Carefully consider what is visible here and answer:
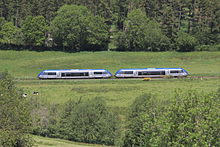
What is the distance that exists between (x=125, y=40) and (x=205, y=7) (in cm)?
2504

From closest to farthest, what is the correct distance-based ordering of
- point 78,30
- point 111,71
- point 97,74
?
point 97,74
point 111,71
point 78,30

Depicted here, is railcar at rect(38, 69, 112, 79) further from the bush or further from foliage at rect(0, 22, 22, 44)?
the bush

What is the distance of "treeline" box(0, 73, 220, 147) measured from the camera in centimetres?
2670

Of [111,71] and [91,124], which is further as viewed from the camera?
[111,71]

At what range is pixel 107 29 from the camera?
110250mm

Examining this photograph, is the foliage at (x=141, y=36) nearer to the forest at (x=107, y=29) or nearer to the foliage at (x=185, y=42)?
the forest at (x=107, y=29)

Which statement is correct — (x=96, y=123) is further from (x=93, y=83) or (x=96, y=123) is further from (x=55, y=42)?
(x=55, y=42)

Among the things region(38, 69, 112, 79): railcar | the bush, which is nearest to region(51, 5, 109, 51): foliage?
the bush

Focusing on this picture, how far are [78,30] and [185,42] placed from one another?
93.8ft

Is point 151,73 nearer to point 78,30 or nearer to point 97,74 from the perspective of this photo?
point 97,74

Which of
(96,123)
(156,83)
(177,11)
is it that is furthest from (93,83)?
(177,11)

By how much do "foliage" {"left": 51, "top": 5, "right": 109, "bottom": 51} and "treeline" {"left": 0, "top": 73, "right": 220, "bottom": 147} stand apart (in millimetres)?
46801

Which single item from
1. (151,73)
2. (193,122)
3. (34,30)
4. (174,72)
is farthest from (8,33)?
(193,122)

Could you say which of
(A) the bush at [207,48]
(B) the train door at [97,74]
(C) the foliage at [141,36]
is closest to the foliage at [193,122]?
(B) the train door at [97,74]
